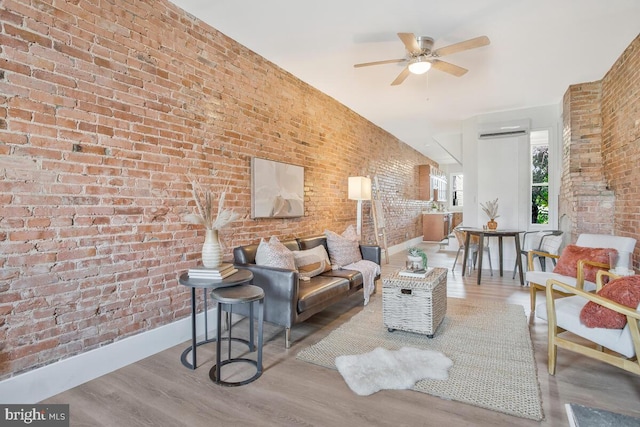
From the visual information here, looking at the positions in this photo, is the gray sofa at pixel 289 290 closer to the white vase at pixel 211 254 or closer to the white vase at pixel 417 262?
the white vase at pixel 211 254

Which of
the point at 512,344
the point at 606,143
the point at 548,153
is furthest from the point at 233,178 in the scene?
the point at 548,153

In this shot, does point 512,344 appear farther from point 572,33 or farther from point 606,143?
point 606,143

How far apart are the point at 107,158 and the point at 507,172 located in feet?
20.7

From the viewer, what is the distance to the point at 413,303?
118 inches

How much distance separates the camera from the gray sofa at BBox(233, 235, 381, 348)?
9.24ft

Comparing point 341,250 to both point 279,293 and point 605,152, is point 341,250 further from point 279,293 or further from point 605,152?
point 605,152

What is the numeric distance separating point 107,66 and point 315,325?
283 cm

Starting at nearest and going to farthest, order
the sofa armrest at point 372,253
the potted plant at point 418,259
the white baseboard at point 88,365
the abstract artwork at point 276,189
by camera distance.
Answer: the white baseboard at point 88,365 < the potted plant at point 418,259 < the abstract artwork at point 276,189 < the sofa armrest at point 372,253

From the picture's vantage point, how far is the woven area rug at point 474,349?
2076 mm

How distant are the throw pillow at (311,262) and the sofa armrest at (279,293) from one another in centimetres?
63

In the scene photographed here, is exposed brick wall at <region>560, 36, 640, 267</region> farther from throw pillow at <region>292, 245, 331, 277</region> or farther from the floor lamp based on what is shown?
throw pillow at <region>292, 245, 331, 277</region>

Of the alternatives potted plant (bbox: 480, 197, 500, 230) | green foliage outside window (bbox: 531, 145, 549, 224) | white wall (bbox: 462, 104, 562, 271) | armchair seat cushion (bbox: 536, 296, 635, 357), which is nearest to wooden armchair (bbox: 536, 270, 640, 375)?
armchair seat cushion (bbox: 536, 296, 635, 357)

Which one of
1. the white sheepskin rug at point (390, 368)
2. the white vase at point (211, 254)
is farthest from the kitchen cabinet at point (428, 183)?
the white vase at point (211, 254)

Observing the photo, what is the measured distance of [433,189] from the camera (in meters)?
11.4
